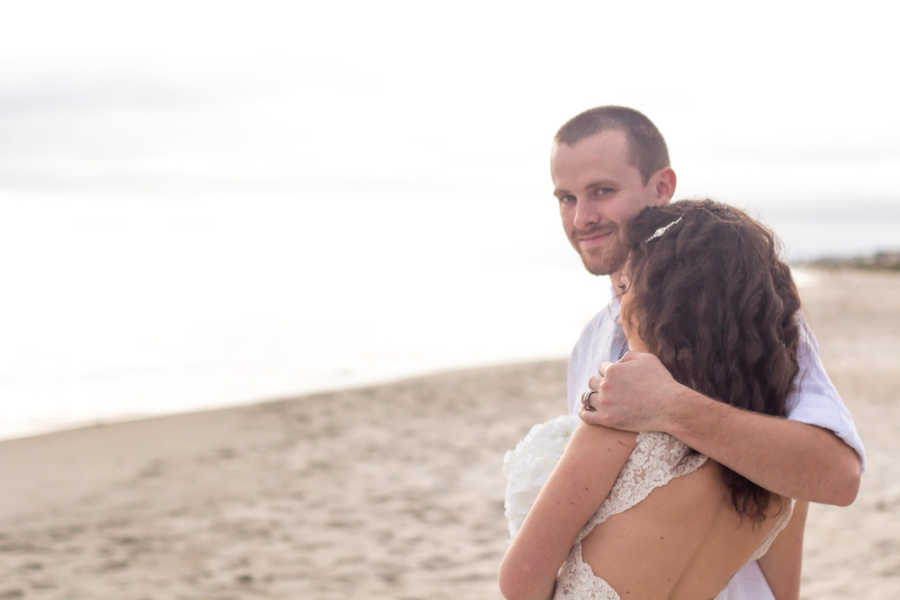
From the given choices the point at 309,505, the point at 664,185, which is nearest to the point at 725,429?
the point at 664,185

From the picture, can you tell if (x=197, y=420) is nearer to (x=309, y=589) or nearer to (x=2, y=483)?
(x=2, y=483)

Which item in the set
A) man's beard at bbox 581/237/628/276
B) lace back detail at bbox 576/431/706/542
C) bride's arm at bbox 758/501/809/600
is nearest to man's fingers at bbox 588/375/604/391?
lace back detail at bbox 576/431/706/542

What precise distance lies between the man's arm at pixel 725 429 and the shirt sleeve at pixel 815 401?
22mm

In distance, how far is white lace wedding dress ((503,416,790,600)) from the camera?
5.24ft

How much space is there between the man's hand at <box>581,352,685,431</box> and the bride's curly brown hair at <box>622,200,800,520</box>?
74mm

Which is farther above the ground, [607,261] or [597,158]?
[597,158]

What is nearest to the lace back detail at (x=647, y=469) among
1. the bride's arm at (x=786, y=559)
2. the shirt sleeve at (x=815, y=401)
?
the shirt sleeve at (x=815, y=401)

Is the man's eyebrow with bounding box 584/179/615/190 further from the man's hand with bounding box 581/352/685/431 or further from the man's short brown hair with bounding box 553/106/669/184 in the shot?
the man's hand with bounding box 581/352/685/431

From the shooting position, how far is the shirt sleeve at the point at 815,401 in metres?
1.65

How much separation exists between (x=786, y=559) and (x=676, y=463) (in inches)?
27.0

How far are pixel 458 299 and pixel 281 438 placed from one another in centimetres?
2994

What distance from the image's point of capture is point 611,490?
1.62 metres

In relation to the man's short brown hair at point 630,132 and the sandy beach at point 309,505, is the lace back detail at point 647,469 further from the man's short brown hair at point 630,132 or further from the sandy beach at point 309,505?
the sandy beach at point 309,505

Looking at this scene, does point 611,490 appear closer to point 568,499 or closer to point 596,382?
point 568,499
